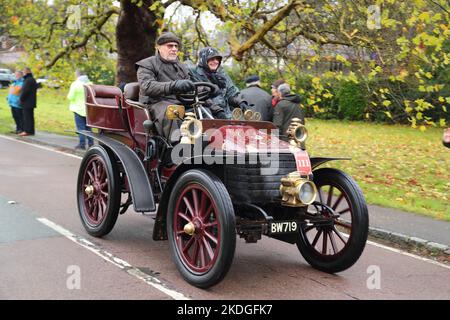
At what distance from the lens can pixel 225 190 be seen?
15.2 ft

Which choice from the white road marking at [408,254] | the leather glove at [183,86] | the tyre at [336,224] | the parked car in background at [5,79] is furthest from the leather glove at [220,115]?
the parked car in background at [5,79]

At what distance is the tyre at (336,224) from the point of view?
5.16 meters

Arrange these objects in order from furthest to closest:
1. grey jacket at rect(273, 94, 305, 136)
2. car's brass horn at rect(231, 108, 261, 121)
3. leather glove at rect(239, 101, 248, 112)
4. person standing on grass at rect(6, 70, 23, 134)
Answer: person standing on grass at rect(6, 70, 23, 134), grey jacket at rect(273, 94, 305, 136), leather glove at rect(239, 101, 248, 112), car's brass horn at rect(231, 108, 261, 121)

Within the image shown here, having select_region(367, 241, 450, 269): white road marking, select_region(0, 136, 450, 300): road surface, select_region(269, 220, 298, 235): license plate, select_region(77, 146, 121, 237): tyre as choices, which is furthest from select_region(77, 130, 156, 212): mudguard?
select_region(367, 241, 450, 269): white road marking

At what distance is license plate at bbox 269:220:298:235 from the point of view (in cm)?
490

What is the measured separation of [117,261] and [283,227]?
1.74 metres

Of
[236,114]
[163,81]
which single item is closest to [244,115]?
[236,114]

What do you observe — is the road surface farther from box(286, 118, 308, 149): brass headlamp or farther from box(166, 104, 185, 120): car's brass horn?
box(166, 104, 185, 120): car's brass horn

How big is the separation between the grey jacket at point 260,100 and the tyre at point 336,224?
4.71m

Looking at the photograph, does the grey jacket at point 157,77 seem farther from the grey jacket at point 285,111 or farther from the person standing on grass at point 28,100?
the person standing on grass at point 28,100

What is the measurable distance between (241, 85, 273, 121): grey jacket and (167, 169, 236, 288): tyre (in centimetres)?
532

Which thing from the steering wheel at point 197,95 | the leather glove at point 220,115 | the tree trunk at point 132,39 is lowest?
the leather glove at point 220,115

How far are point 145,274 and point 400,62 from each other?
8.06 meters

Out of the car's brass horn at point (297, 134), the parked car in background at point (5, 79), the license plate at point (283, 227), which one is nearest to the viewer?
the license plate at point (283, 227)
